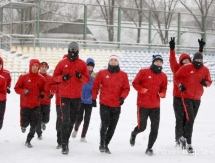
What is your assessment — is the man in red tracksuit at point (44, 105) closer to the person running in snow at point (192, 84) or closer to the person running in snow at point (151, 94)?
the person running in snow at point (151, 94)

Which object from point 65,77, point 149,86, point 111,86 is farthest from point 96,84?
point 149,86

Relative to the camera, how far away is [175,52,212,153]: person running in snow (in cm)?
816

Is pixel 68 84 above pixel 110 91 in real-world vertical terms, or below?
above

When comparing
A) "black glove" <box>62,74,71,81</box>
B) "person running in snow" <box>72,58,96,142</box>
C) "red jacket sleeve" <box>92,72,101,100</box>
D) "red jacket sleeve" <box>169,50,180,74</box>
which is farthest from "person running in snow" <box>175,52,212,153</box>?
"black glove" <box>62,74,71,81</box>

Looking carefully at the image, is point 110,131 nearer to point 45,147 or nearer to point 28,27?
point 45,147

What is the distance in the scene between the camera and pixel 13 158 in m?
7.19

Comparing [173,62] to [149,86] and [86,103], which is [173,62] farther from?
[86,103]

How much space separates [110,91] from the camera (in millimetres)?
7754

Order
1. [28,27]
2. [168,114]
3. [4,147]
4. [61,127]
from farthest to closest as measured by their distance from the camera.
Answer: [28,27] < [168,114] < [4,147] < [61,127]

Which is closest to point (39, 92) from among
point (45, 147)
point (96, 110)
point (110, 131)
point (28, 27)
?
point (45, 147)

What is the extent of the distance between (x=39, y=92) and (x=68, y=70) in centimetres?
115

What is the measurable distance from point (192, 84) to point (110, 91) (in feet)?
5.17

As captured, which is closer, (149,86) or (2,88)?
(149,86)

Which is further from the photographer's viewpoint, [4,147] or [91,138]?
[91,138]
